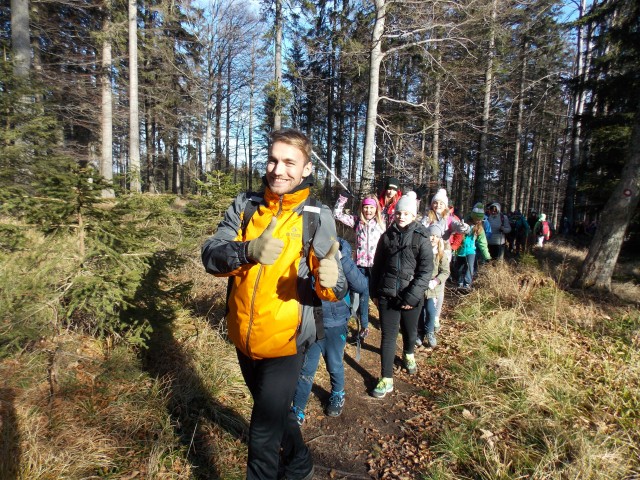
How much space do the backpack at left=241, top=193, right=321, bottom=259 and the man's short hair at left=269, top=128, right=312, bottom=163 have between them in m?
0.28

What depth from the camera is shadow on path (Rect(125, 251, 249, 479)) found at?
2.57 m

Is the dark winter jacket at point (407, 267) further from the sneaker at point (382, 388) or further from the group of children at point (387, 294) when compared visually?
the sneaker at point (382, 388)

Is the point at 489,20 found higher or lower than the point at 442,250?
higher

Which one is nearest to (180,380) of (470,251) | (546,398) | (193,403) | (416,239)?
(193,403)

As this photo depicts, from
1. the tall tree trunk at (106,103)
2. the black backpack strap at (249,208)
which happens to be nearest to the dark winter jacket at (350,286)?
the black backpack strap at (249,208)

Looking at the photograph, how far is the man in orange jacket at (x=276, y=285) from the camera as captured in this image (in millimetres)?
1689

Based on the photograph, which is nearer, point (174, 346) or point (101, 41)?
point (174, 346)

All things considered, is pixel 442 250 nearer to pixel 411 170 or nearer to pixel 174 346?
pixel 174 346

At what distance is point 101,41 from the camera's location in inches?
445

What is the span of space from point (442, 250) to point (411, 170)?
6048 millimetres

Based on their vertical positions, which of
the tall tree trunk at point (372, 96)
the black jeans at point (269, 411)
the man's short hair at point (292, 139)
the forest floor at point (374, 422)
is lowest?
the forest floor at point (374, 422)

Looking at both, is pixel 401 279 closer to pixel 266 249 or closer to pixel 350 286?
pixel 350 286

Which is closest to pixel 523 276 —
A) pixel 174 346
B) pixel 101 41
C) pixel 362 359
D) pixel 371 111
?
pixel 362 359

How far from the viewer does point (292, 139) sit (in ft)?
5.99
